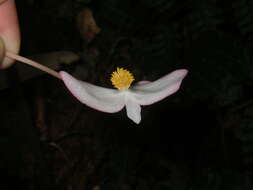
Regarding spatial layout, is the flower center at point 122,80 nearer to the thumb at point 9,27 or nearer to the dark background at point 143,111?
the thumb at point 9,27

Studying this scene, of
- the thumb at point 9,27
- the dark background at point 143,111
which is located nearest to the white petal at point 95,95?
the thumb at point 9,27

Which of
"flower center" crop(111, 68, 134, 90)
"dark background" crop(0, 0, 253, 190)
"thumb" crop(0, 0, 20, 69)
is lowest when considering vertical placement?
"flower center" crop(111, 68, 134, 90)

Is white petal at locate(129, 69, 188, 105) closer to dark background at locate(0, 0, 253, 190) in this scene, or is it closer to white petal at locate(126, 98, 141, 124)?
white petal at locate(126, 98, 141, 124)

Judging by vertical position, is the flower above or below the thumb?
below

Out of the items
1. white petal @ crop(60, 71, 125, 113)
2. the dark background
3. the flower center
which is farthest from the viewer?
the dark background

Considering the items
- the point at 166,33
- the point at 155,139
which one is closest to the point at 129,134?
the point at 155,139

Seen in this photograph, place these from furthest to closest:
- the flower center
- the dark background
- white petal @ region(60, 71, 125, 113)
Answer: the dark background, the flower center, white petal @ region(60, 71, 125, 113)

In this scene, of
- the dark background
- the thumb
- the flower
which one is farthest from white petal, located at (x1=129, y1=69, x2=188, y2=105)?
the dark background
